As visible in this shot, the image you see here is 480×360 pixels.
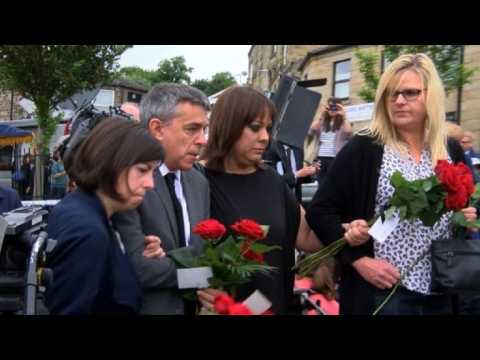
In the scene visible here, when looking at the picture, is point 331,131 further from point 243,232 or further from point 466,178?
point 243,232

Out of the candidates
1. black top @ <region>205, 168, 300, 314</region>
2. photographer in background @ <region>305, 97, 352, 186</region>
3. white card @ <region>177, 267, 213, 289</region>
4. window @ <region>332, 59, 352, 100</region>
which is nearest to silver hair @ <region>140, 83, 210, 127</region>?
black top @ <region>205, 168, 300, 314</region>

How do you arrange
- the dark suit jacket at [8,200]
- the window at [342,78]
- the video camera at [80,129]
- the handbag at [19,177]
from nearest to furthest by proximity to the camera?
1. the video camera at [80,129]
2. the dark suit jacket at [8,200]
3. the handbag at [19,177]
4. the window at [342,78]

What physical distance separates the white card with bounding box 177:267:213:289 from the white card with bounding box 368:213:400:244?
0.84m

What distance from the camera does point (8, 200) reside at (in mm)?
4707

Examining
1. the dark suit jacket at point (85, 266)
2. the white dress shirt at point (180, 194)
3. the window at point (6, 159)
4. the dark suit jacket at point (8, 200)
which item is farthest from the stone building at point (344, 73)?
the window at point (6, 159)

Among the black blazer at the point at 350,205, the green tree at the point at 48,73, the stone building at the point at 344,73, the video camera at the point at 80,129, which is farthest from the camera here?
the stone building at the point at 344,73

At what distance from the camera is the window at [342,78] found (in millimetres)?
26734

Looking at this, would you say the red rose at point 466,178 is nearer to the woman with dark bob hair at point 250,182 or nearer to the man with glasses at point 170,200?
the woman with dark bob hair at point 250,182

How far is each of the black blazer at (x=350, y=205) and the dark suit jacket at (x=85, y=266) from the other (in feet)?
3.80

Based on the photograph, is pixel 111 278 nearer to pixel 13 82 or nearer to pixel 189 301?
pixel 189 301

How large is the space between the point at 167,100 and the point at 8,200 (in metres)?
2.55

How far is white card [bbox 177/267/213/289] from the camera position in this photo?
213cm

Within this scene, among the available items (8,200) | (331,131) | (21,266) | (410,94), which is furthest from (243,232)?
(331,131)

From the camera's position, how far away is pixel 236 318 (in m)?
1.58
